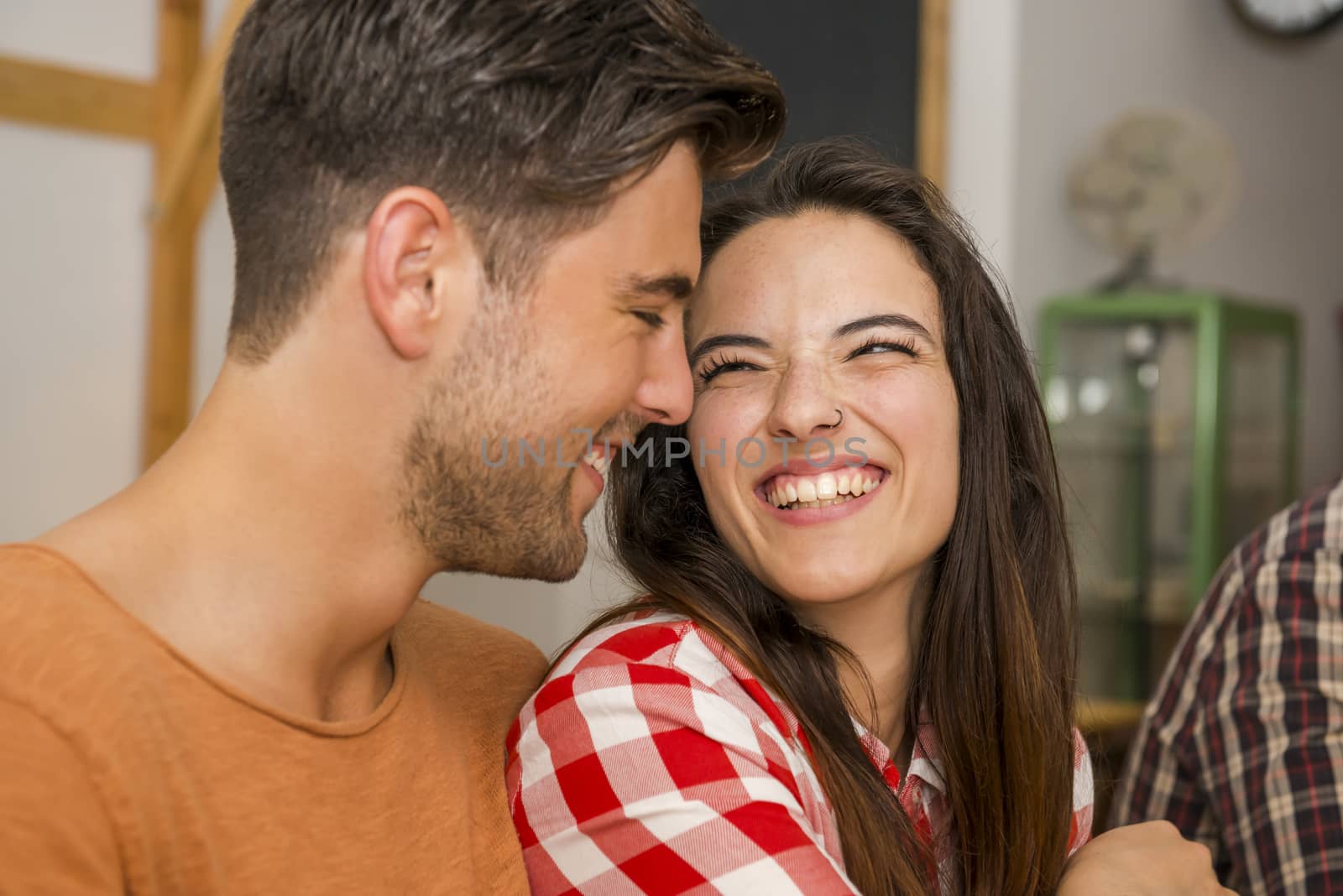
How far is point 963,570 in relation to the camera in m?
1.50

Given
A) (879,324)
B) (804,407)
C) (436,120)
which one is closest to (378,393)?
(436,120)

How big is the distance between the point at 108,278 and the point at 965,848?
10.3 feet

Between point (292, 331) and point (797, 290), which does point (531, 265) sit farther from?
point (797, 290)

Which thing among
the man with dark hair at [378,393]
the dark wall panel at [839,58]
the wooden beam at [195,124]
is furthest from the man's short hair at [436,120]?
the dark wall panel at [839,58]

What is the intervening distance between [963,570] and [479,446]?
0.67 meters

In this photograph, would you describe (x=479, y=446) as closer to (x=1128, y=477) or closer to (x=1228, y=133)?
(x=1128, y=477)

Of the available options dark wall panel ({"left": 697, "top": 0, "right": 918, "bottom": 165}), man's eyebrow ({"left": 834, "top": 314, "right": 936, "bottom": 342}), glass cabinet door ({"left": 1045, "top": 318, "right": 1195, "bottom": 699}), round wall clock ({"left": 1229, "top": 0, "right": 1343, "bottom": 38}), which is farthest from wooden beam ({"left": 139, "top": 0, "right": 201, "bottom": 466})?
round wall clock ({"left": 1229, "top": 0, "right": 1343, "bottom": 38})

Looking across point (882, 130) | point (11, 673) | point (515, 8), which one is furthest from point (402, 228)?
point (882, 130)

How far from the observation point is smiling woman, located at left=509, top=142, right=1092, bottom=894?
44.9 inches

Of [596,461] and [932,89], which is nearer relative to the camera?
[596,461]

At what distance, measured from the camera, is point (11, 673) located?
2.72 feet

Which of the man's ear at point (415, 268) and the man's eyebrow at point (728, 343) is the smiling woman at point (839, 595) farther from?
the man's ear at point (415, 268)

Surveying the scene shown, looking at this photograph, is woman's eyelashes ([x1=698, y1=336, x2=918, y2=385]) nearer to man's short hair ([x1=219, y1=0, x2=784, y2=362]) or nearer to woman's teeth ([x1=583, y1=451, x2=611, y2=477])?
woman's teeth ([x1=583, y1=451, x2=611, y2=477])

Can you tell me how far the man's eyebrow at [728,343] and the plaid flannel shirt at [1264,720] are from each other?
89cm
